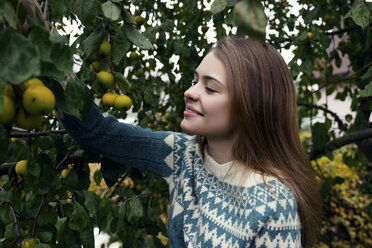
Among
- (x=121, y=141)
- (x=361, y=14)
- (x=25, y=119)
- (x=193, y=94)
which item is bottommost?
(x=121, y=141)

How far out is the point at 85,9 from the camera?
729 mm

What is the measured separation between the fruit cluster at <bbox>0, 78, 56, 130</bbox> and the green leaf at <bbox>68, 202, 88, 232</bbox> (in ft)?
1.34

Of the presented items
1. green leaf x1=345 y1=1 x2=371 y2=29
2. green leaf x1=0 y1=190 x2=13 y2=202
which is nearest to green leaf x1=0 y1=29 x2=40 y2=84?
green leaf x1=0 y1=190 x2=13 y2=202

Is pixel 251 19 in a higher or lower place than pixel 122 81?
higher

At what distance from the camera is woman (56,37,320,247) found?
3.34 feet

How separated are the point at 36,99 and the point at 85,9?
0.81 ft

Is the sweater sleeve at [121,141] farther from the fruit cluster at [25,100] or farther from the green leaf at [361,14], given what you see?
the green leaf at [361,14]

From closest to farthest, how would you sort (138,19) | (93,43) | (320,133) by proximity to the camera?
(93,43)
(138,19)
(320,133)

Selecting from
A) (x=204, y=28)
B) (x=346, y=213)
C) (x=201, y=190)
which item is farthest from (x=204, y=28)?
(x=346, y=213)

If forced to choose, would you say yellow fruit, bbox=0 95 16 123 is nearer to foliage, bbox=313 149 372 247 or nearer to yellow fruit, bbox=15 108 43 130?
yellow fruit, bbox=15 108 43 130

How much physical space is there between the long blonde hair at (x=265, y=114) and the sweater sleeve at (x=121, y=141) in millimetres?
272

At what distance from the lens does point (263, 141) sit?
3.80 feet

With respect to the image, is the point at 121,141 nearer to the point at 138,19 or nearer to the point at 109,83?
the point at 109,83

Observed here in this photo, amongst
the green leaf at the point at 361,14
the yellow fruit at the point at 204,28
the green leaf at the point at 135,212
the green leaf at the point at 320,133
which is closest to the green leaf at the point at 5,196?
the green leaf at the point at 135,212
